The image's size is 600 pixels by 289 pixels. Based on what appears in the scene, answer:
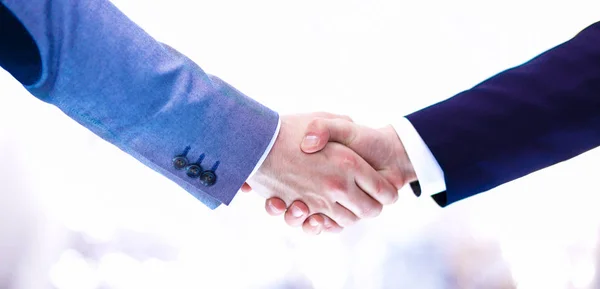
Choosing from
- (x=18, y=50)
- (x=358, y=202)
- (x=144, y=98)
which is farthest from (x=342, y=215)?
(x=18, y=50)

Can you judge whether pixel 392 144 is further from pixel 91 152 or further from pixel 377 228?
pixel 91 152

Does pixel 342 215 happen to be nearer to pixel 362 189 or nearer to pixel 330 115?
pixel 362 189

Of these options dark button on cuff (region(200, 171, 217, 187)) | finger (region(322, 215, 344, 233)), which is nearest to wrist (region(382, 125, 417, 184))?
finger (region(322, 215, 344, 233))

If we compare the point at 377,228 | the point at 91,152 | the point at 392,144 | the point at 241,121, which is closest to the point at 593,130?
the point at 392,144

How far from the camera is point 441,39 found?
1744mm

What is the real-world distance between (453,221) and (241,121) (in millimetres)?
892

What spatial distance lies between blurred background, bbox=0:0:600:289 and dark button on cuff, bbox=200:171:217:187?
57 cm

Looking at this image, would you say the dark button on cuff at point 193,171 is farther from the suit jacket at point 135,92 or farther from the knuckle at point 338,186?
the knuckle at point 338,186

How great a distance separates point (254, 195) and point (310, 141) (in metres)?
0.41

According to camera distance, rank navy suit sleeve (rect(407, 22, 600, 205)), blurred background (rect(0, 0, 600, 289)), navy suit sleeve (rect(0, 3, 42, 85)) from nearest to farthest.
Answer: navy suit sleeve (rect(0, 3, 42, 85)) → navy suit sleeve (rect(407, 22, 600, 205)) → blurred background (rect(0, 0, 600, 289))

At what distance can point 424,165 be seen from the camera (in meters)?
1.42

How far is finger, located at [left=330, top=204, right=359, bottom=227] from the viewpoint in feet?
4.98

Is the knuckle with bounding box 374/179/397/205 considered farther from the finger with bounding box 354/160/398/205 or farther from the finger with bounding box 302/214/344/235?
the finger with bounding box 302/214/344/235

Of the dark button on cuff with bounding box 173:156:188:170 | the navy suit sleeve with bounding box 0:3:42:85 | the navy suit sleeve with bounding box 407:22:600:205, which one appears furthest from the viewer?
the navy suit sleeve with bounding box 407:22:600:205
